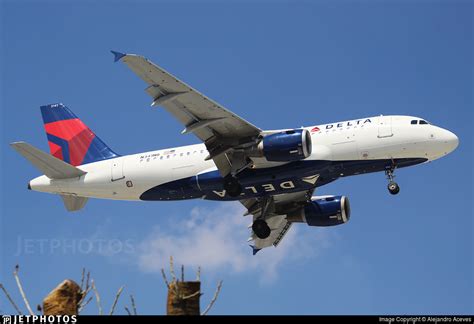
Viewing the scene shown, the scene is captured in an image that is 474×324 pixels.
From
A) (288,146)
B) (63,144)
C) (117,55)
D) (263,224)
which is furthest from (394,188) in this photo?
(63,144)

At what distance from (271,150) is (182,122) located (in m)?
4.53

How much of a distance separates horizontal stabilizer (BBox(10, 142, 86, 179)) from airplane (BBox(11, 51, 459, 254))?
54 millimetres

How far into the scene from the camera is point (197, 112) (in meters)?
39.8

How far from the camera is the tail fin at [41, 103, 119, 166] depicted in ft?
156

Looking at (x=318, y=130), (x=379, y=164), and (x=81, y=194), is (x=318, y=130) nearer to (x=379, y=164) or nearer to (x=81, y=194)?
(x=379, y=164)

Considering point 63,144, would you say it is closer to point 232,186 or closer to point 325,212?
point 232,186

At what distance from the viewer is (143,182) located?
43906 millimetres

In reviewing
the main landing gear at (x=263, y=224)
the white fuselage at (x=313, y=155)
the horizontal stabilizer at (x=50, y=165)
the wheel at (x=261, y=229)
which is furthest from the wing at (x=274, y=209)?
the horizontal stabilizer at (x=50, y=165)

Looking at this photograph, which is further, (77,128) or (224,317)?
(77,128)

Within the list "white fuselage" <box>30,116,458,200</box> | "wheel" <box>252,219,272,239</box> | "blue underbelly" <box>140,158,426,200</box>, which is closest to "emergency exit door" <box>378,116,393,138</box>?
"white fuselage" <box>30,116,458,200</box>

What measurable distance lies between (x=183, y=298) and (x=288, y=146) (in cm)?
2346

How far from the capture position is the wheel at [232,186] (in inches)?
1647

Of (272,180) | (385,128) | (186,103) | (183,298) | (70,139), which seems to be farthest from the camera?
(70,139)

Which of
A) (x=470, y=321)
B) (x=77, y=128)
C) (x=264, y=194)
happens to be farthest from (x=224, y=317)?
(x=77, y=128)
